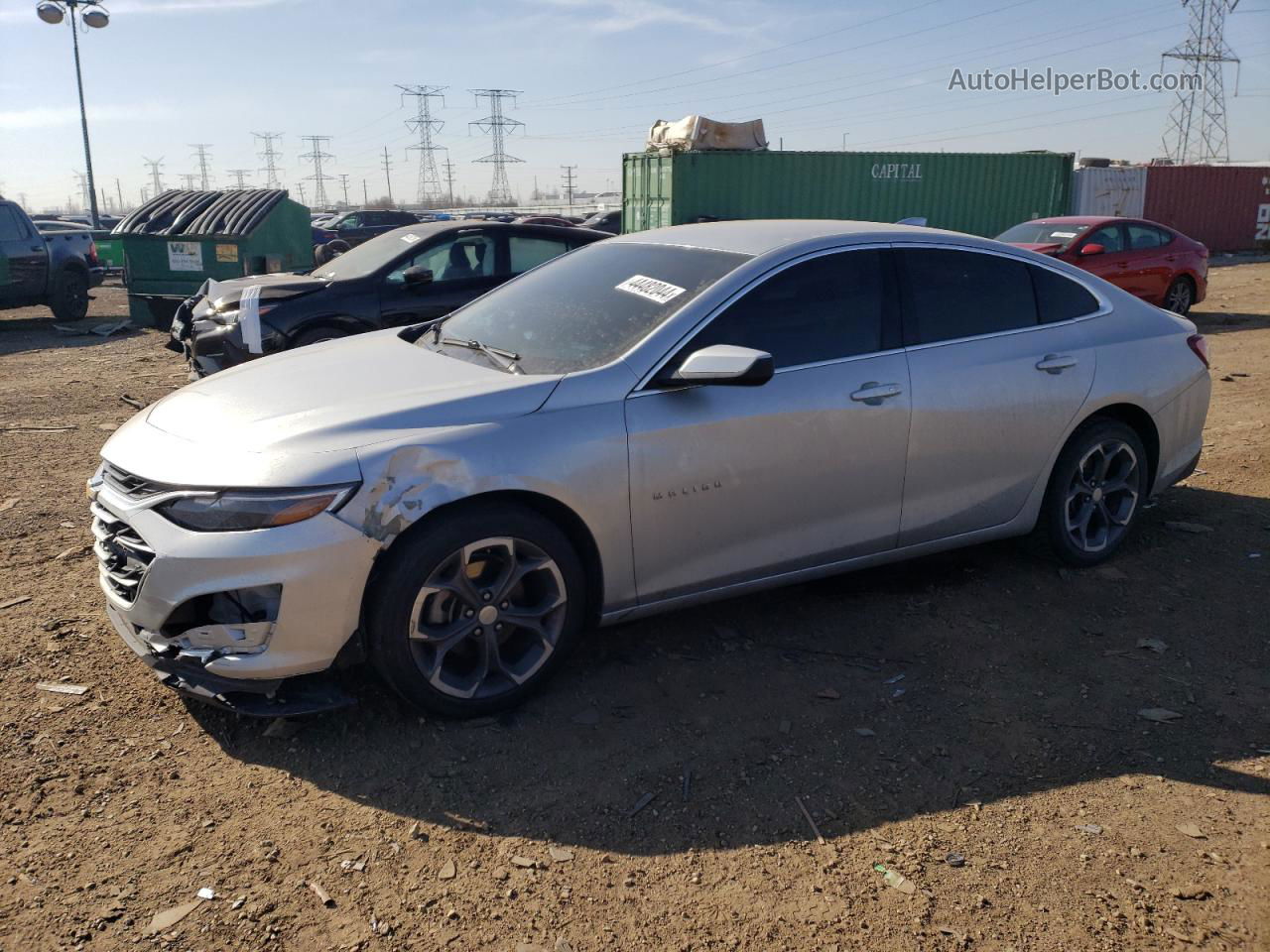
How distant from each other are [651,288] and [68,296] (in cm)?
1536

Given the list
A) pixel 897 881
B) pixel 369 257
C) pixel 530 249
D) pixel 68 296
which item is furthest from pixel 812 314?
pixel 68 296

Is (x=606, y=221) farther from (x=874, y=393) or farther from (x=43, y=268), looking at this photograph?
(x=874, y=393)

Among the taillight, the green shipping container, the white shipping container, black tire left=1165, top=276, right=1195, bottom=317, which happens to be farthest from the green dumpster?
the white shipping container

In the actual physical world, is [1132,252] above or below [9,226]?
below

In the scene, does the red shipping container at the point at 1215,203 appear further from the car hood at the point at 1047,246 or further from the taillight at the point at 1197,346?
the taillight at the point at 1197,346

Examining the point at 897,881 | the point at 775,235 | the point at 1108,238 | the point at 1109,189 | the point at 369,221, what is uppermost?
the point at 1109,189

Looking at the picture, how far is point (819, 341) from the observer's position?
13.6ft

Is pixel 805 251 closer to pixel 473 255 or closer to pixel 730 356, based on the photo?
pixel 730 356

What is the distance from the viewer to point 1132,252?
1405 cm

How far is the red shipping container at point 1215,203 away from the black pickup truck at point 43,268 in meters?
28.4

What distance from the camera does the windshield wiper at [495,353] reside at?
396cm

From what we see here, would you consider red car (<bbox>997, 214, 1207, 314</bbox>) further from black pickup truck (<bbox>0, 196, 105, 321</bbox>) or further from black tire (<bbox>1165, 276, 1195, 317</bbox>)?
black pickup truck (<bbox>0, 196, 105, 321</bbox>)

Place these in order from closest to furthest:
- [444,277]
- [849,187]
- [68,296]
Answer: [444,277], [68,296], [849,187]

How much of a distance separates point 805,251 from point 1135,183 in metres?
30.7
